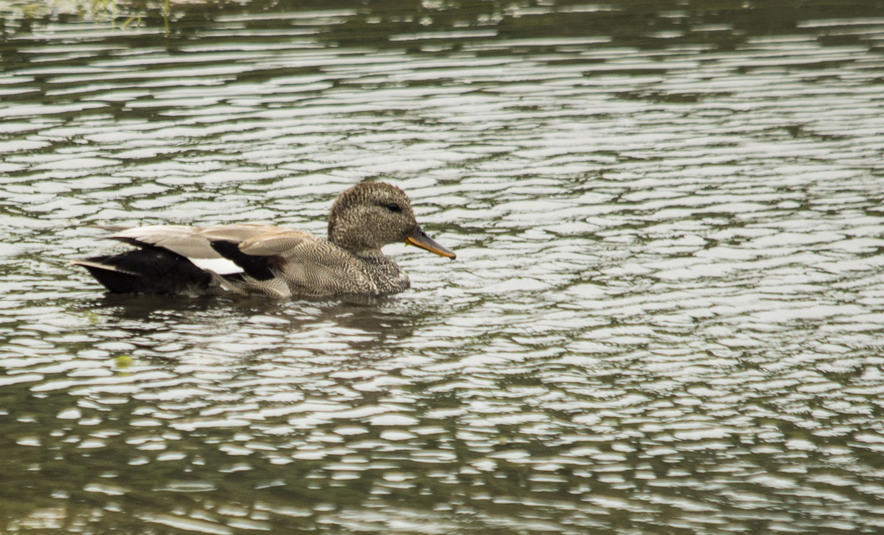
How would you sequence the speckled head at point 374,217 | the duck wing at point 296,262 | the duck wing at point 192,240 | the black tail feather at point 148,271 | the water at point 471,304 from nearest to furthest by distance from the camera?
the water at point 471,304 < the duck wing at point 192,240 < the black tail feather at point 148,271 < the duck wing at point 296,262 < the speckled head at point 374,217

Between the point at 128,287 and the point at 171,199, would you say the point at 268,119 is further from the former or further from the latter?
the point at 128,287

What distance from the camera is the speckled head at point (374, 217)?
12.6 metres

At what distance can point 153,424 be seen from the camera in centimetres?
887

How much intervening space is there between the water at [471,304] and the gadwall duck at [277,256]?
0.21 m

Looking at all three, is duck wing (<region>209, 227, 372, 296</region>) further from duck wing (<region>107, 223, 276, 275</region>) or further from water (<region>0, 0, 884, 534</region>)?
water (<region>0, 0, 884, 534</region>)

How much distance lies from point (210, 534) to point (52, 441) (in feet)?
5.72

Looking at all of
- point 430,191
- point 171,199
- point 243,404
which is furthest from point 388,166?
point 243,404

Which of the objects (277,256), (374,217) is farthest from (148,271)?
(374,217)

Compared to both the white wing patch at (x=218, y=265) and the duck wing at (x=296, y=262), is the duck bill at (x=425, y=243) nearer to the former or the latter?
the duck wing at (x=296, y=262)

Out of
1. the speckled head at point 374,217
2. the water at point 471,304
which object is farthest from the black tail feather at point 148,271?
the speckled head at point 374,217

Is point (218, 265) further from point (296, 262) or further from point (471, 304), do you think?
point (471, 304)

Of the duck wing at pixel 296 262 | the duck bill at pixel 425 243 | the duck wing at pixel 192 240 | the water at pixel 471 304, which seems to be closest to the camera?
the water at pixel 471 304

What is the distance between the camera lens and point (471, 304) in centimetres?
1162

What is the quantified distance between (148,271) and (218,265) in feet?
1.83
